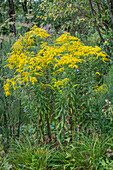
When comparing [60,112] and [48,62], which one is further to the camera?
[60,112]

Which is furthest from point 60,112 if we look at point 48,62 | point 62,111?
point 48,62

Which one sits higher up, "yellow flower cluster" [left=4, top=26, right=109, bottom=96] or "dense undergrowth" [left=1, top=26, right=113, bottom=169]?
"yellow flower cluster" [left=4, top=26, right=109, bottom=96]

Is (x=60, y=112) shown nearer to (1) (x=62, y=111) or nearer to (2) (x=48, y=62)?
(1) (x=62, y=111)

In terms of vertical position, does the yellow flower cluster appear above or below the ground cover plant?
above

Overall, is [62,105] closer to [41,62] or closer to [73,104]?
[73,104]

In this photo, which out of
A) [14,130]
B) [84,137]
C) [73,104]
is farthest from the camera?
[14,130]

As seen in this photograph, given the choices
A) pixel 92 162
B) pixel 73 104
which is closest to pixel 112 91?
pixel 73 104

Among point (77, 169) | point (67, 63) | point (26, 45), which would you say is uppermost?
point (26, 45)

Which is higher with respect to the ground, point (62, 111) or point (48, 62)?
point (48, 62)

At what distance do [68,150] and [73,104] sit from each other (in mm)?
684

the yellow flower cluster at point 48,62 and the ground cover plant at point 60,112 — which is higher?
the yellow flower cluster at point 48,62

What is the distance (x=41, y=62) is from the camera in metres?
2.96

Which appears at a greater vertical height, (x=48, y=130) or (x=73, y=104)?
(x=73, y=104)

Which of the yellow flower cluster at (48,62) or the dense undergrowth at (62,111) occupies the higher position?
the yellow flower cluster at (48,62)
